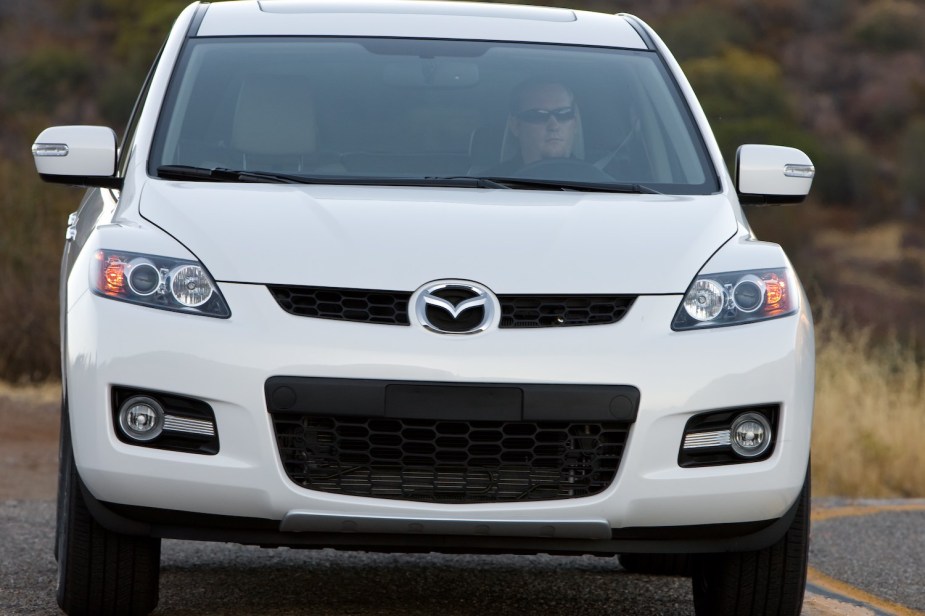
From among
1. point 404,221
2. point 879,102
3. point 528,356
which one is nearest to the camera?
point 528,356

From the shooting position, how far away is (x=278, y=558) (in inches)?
249

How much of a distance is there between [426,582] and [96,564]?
158cm

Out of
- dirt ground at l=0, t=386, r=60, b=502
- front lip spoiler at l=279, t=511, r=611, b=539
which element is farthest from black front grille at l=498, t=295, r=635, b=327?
dirt ground at l=0, t=386, r=60, b=502

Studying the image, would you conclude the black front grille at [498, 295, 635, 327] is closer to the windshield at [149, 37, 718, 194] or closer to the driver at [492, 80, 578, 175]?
the windshield at [149, 37, 718, 194]

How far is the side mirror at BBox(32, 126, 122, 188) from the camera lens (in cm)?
505

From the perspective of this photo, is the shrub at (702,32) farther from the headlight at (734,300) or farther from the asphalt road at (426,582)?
the headlight at (734,300)

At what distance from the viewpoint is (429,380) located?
4.11 m

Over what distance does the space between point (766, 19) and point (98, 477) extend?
48.3 metres

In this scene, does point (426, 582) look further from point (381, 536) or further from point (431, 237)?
point (431, 237)

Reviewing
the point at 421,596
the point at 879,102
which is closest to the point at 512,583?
the point at 421,596

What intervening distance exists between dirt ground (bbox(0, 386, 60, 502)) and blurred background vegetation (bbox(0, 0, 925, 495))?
4.11 meters

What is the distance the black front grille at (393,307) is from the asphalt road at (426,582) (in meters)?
1.16

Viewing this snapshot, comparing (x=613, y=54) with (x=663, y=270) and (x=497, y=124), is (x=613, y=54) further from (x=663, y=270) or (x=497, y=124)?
(x=663, y=270)

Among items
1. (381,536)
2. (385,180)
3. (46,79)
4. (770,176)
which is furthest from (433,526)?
(46,79)
